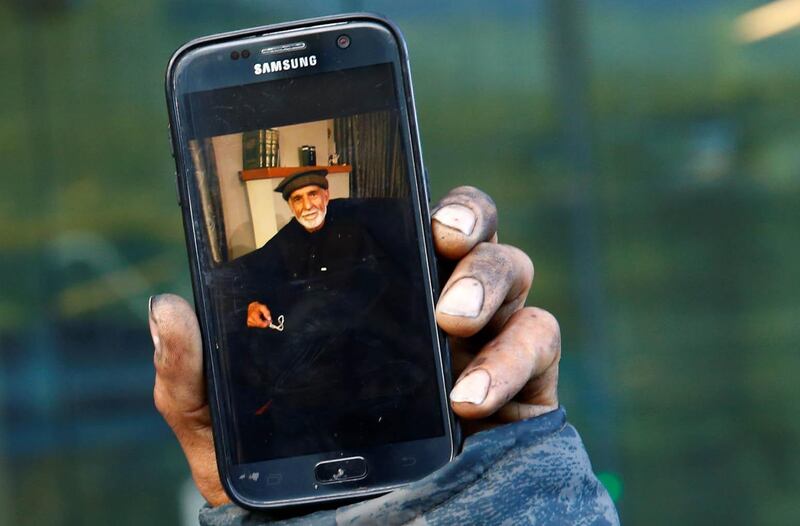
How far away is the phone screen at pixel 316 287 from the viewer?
1057 millimetres

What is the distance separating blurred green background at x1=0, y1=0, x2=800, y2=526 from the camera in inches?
118

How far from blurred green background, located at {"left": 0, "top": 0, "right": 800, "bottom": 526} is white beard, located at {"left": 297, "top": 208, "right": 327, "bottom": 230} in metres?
1.94

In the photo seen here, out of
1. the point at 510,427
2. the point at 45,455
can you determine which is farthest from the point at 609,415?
the point at 510,427

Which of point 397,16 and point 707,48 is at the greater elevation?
point 397,16

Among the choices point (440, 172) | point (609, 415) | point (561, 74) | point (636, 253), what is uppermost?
point (561, 74)

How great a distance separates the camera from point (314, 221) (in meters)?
1.06

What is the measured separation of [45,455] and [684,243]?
6.27 ft

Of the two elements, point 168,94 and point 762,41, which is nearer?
point 168,94

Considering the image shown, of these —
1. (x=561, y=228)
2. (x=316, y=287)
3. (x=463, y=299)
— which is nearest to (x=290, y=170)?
(x=316, y=287)

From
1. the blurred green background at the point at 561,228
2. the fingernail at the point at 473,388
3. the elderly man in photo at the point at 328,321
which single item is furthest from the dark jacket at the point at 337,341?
the blurred green background at the point at 561,228

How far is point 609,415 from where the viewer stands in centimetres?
303

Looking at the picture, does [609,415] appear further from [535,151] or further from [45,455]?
[45,455]

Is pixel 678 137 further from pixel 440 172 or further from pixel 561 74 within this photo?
pixel 440 172

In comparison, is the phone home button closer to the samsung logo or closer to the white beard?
the white beard
